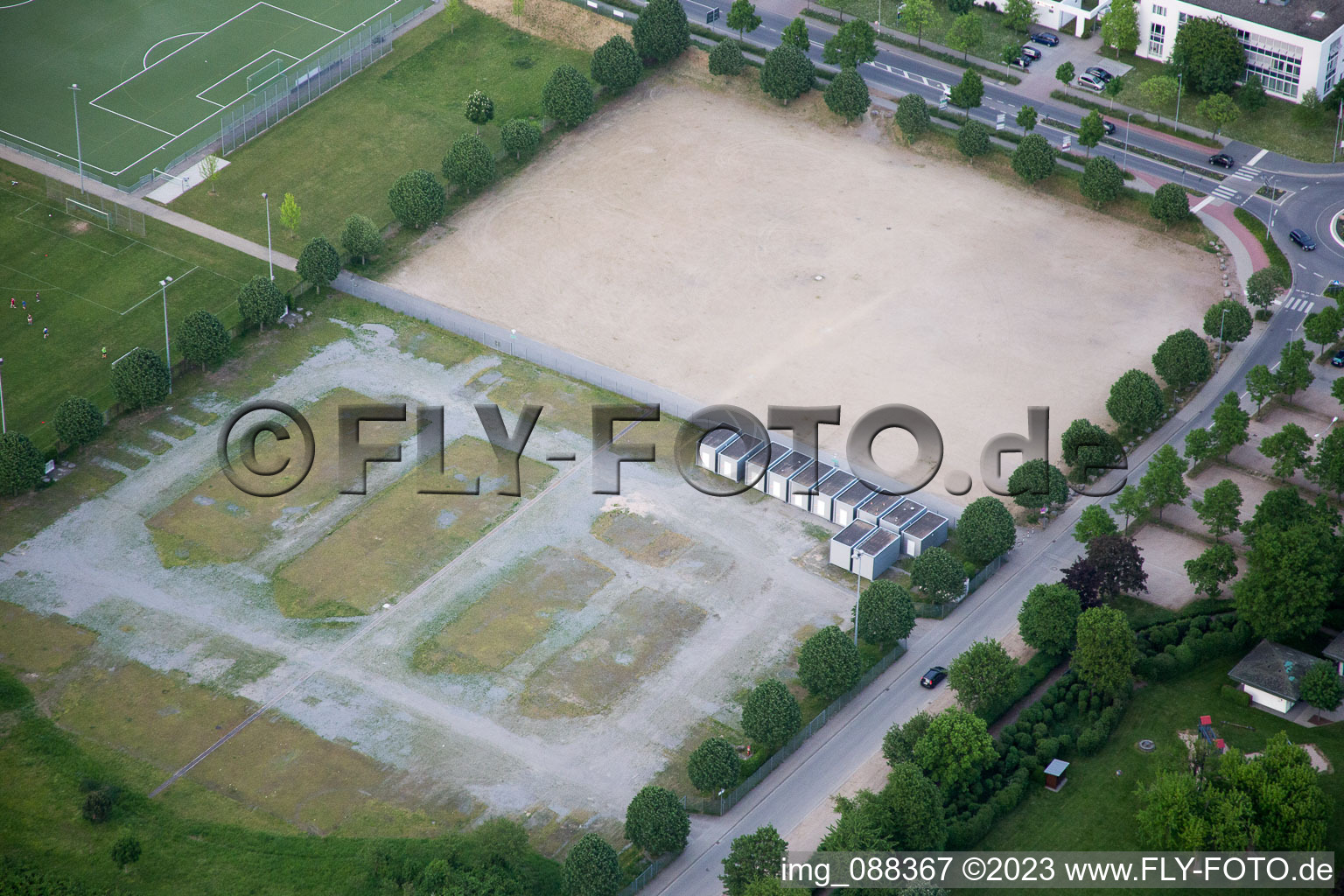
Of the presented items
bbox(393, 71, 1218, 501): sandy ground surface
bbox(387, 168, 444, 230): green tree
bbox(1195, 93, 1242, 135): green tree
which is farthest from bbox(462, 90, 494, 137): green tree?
bbox(1195, 93, 1242, 135): green tree

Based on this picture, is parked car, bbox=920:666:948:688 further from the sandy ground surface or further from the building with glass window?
the building with glass window

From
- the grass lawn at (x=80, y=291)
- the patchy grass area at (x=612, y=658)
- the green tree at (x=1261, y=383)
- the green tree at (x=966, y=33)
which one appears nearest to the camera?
the patchy grass area at (x=612, y=658)

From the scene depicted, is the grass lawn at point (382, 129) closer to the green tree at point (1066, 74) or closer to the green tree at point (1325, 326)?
the green tree at point (1066, 74)

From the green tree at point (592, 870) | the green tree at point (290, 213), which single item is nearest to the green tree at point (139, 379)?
the green tree at point (290, 213)

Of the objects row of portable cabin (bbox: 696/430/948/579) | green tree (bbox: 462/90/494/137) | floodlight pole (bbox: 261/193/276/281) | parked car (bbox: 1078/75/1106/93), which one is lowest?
floodlight pole (bbox: 261/193/276/281)

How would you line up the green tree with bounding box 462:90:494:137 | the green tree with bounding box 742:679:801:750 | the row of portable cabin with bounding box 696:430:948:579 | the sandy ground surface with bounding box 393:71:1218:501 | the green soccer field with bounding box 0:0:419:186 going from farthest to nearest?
the green tree with bounding box 462:90:494:137 < the green soccer field with bounding box 0:0:419:186 < the sandy ground surface with bounding box 393:71:1218:501 < the row of portable cabin with bounding box 696:430:948:579 < the green tree with bounding box 742:679:801:750

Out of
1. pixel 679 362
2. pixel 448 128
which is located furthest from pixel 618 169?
pixel 679 362

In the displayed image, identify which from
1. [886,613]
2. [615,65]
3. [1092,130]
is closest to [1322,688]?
[886,613]
